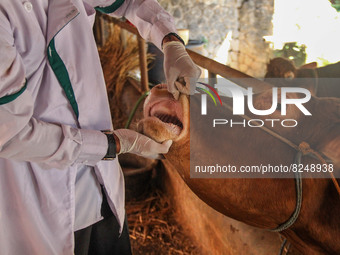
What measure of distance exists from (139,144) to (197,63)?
32.1 inches

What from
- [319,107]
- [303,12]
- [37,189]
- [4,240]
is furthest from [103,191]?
[303,12]

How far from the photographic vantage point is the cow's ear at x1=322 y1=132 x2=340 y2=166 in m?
0.85

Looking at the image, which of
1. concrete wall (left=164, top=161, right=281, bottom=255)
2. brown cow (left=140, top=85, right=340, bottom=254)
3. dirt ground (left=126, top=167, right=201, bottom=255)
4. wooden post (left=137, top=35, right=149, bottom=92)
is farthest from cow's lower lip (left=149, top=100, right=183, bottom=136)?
wooden post (left=137, top=35, right=149, bottom=92)

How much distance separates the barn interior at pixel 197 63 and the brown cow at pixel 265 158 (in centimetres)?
19

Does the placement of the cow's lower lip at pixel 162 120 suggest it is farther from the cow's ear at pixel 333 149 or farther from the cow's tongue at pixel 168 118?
the cow's ear at pixel 333 149

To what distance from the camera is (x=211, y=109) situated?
101 centimetres

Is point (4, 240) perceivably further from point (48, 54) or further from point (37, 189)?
point (48, 54)

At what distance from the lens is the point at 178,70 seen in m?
1.07

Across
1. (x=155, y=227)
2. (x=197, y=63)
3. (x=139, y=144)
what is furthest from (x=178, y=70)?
(x=155, y=227)

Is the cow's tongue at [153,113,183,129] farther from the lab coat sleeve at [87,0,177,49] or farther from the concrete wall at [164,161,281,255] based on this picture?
the concrete wall at [164,161,281,255]

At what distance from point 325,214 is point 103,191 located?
684 millimetres

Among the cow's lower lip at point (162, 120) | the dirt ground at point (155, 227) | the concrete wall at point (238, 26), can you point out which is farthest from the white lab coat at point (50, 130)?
the concrete wall at point (238, 26)

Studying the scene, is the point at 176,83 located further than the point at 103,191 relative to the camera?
No

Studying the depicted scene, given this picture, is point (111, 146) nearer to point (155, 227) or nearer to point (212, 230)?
point (212, 230)
